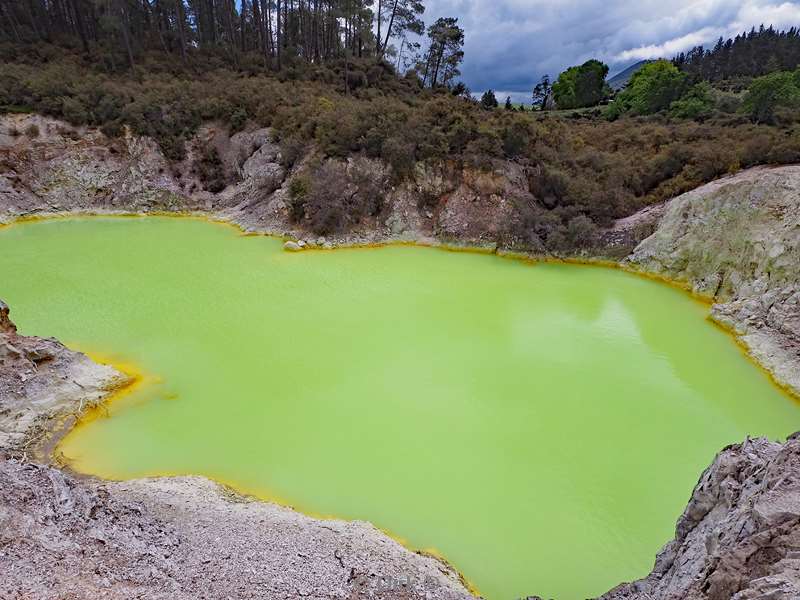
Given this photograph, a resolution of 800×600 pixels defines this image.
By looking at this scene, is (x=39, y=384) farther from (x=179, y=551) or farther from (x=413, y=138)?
(x=413, y=138)

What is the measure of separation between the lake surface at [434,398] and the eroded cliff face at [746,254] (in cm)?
65

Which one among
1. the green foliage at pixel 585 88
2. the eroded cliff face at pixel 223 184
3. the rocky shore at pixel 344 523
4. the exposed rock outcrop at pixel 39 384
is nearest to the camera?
the rocky shore at pixel 344 523

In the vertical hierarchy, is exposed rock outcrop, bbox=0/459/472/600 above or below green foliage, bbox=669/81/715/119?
below

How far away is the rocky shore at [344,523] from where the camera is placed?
3418 millimetres

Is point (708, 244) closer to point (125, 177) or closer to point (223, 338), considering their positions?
point (223, 338)

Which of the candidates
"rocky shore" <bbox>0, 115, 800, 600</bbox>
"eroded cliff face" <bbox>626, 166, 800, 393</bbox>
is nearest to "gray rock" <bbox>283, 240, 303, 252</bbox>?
"rocky shore" <bbox>0, 115, 800, 600</bbox>

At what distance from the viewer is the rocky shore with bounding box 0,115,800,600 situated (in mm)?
3418

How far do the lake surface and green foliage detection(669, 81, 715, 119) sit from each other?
60.6 feet

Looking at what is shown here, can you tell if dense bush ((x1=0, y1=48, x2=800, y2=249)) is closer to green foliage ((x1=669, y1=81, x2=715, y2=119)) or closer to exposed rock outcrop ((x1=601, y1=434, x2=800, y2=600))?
green foliage ((x1=669, y1=81, x2=715, y2=119))

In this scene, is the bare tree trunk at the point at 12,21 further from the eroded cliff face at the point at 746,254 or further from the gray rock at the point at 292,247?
the eroded cliff face at the point at 746,254

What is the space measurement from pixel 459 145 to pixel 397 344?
12264 millimetres

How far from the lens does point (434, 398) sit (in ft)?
25.8

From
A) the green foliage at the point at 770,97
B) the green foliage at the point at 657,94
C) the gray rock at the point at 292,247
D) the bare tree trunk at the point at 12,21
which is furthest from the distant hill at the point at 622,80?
the bare tree trunk at the point at 12,21

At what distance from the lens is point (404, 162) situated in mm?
18469
